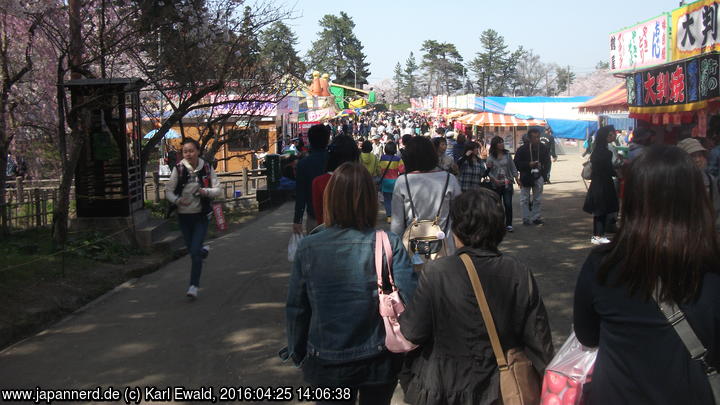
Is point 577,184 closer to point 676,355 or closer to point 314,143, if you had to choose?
point 314,143

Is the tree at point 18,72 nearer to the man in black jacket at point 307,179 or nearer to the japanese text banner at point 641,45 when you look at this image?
the man in black jacket at point 307,179

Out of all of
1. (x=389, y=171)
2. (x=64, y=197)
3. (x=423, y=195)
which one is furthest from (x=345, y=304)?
(x=64, y=197)

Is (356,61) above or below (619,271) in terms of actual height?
above

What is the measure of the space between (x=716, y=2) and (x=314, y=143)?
7.10 m

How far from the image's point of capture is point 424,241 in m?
4.93

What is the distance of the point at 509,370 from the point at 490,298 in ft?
0.95

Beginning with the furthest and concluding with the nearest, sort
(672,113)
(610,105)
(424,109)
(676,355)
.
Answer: (424,109), (610,105), (672,113), (676,355)

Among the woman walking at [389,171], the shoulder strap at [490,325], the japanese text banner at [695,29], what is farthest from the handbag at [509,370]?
the japanese text banner at [695,29]

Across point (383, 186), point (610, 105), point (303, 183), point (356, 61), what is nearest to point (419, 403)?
point (303, 183)

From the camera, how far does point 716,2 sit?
9.87 m

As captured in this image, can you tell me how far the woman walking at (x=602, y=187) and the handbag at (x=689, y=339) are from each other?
753 centimetres

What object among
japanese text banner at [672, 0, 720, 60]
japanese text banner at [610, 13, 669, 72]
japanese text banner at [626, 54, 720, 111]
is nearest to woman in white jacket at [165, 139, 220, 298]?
japanese text banner at [626, 54, 720, 111]

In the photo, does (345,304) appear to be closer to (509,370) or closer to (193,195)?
(509,370)

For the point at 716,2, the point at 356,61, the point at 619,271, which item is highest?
the point at 356,61
